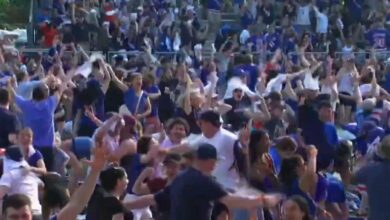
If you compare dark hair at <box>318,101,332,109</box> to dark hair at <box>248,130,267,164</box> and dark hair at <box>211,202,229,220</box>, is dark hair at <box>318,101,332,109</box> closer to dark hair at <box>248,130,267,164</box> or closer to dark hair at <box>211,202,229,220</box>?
dark hair at <box>248,130,267,164</box>

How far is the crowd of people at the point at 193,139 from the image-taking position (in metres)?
9.12

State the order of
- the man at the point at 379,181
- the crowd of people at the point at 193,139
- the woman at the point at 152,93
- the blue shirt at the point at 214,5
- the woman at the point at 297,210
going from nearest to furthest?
1. the woman at the point at 297,210
2. the crowd of people at the point at 193,139
3. the man at the point at 379,181
4. the woman at the point at 152,93
5. the blue shirt at the point at 214,5

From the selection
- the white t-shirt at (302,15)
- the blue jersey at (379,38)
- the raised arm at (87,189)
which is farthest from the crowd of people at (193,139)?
the white t-shirt at (302,15)

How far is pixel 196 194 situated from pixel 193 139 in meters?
2.66

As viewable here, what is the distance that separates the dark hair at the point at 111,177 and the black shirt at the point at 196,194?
442 millimetres

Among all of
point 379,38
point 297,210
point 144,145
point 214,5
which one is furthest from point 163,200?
point 214,5

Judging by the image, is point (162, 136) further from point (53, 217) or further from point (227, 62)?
point (227, 62)

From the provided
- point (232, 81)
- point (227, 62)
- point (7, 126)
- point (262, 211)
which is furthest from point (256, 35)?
point (262, 211)

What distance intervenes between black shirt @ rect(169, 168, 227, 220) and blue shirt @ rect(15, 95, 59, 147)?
17.6 ft

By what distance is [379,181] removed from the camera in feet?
34.0

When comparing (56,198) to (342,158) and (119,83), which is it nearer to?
(342,158)

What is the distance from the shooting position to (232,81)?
57.5ft

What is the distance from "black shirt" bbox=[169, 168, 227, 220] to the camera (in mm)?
8984

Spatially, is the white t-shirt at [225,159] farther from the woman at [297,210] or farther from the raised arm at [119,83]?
the raised arm at [119,83]
